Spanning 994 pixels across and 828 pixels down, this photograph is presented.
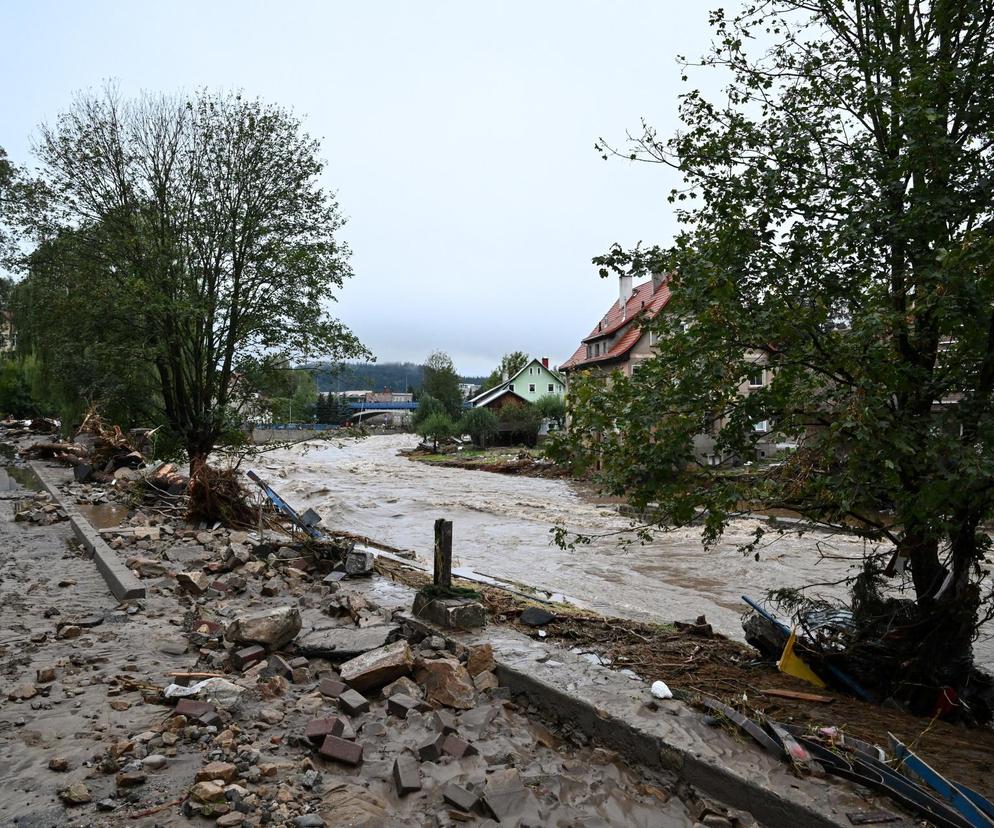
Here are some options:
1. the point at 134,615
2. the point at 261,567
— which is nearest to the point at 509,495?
the point at 261,567

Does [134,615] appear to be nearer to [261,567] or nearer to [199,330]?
[261,567]

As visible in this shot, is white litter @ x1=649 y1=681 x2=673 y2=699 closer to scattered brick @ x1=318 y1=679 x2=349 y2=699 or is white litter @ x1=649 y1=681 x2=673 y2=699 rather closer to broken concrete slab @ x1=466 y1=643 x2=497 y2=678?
broken concrete slab @ x1=466 y1=643 x2=497 y2=678

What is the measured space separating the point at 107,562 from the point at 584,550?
11035 millimetres

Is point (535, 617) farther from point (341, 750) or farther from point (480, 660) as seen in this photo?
point (341, 750)

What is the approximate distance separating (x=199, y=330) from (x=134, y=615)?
10.9m

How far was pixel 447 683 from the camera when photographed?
4867 millimetres

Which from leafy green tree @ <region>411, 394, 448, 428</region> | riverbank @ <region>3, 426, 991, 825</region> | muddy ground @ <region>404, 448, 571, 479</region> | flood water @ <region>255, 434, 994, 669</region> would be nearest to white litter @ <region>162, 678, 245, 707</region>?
riverbank @ <region>3, 426, 991, 825</region>

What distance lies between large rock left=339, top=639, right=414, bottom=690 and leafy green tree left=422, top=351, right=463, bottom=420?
7456 centimetres

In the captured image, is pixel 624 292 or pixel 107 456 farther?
pixel 624 292

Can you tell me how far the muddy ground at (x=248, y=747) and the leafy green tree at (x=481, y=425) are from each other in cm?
5274

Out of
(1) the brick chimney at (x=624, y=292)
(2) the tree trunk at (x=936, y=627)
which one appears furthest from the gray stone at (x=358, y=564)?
(1) the brick chimney at (x=624, y=292)

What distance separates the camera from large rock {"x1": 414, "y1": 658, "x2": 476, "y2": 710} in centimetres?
475

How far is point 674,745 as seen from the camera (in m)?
3.85

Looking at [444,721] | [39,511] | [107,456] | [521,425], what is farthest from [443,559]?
[521,425]
